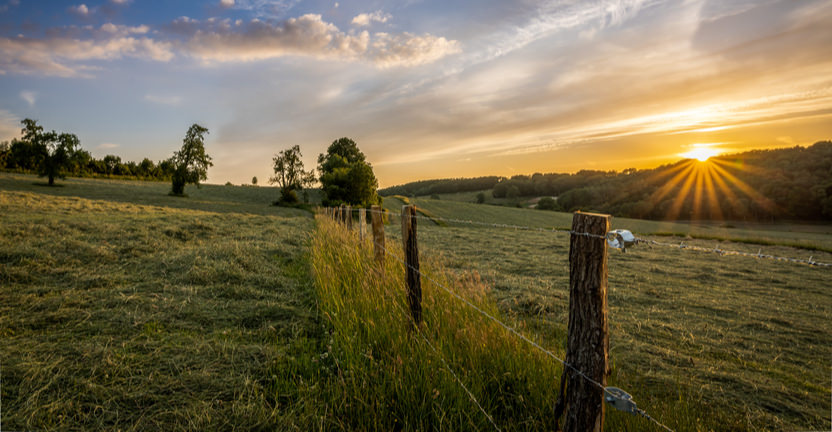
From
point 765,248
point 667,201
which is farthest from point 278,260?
point 667,201

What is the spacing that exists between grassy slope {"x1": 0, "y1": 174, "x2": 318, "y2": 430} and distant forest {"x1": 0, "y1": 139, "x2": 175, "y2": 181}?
36907mm

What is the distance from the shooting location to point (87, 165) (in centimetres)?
6731

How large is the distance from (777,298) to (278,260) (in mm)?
12273

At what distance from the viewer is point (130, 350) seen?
3645 mm

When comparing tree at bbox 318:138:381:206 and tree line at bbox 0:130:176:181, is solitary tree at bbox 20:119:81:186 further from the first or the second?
tree at bbox 318:138:381:206

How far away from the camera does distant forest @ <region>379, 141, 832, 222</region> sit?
138 feet

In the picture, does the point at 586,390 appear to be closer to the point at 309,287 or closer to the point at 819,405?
the point at 819,405

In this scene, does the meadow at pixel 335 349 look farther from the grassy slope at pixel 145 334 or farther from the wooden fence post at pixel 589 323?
the wooden fence post at pixel 589 323

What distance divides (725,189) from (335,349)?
6316cm

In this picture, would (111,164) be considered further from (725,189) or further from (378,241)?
(725,189)

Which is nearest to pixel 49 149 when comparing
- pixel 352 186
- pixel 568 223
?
pixel 352 186

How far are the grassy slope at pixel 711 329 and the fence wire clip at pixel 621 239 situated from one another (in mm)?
2056

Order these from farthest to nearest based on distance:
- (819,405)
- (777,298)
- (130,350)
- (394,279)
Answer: (777,298) → (394,279) → (819,405) → (130,350)

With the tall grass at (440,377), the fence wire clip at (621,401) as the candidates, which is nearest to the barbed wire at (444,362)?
the tall grass at (440,377)
